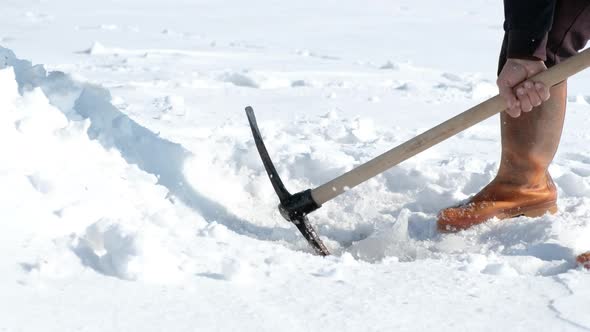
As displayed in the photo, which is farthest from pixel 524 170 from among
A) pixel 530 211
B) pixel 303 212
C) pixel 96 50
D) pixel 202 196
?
pixel 96 50

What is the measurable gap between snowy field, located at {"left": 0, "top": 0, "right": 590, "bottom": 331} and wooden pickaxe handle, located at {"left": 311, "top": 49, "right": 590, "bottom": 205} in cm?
21

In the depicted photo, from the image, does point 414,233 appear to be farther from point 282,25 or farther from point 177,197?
point 282,25

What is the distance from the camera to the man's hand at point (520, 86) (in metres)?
2.13

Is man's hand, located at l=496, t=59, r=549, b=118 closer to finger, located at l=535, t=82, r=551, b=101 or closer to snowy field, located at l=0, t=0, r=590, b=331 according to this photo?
finger, located at l=535, t=82, r=551, b=101

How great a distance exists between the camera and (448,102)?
4246 mm

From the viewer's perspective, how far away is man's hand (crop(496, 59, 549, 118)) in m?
2.13

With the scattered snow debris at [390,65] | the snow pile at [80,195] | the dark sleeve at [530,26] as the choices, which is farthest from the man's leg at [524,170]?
the scattered snow debris at [390,65]

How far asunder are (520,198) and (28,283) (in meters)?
1.59

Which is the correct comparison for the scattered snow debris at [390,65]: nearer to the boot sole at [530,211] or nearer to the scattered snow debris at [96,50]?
the scattered snow debris at [96,50]

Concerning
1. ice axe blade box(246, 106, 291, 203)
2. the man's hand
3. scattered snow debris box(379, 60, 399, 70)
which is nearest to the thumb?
the man's hand

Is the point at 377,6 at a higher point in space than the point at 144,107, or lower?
lower

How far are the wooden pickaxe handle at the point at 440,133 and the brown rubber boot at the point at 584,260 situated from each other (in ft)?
1.41

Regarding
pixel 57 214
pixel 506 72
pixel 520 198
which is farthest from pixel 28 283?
pixel 520 198

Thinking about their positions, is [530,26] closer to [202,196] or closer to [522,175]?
[522,175]
